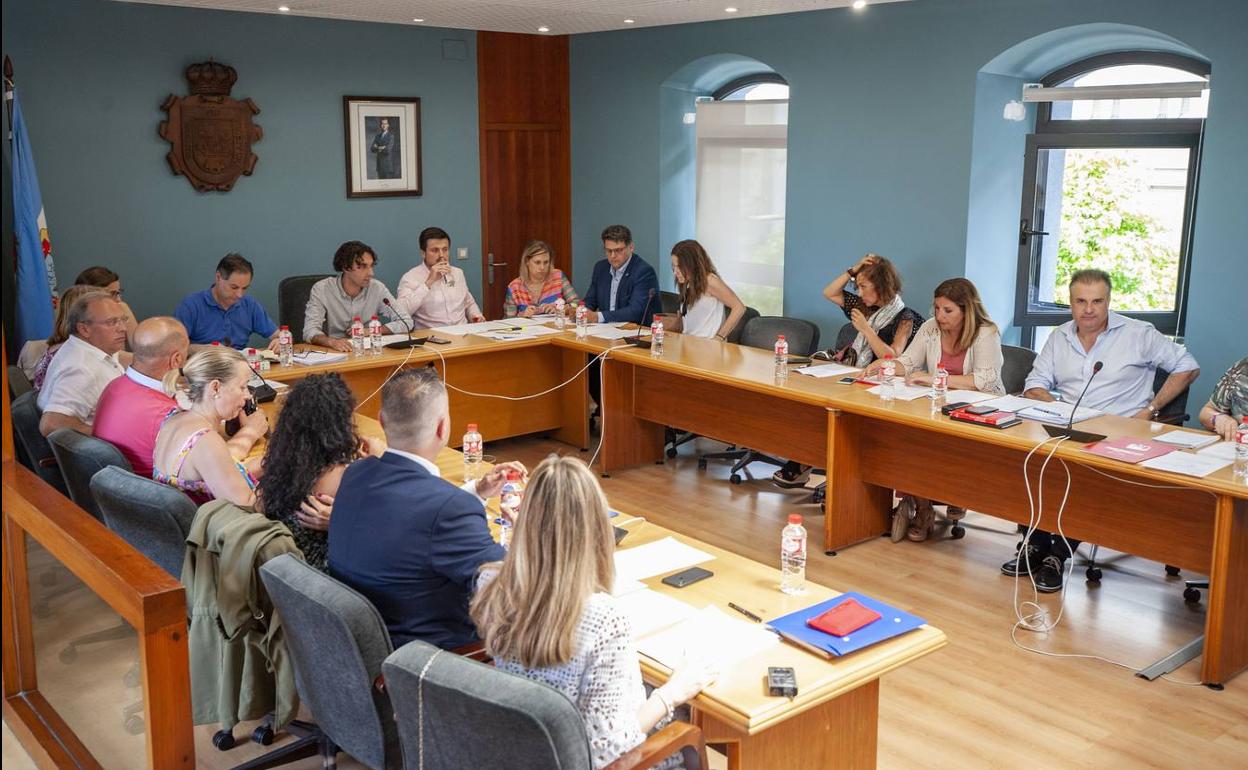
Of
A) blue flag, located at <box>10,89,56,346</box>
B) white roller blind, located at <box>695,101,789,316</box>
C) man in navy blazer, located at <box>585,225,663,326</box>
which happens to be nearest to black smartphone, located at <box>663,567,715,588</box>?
man in navy blazer, located at <box>585,225,663,326</box>

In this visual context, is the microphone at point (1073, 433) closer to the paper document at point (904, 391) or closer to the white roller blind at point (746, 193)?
the paper document at point (904, 391)

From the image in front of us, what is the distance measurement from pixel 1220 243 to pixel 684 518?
284cm

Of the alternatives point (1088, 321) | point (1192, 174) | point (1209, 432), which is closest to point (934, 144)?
point (1192, 174)

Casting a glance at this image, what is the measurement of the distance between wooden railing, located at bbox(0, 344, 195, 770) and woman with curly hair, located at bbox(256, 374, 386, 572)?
48 centimetres

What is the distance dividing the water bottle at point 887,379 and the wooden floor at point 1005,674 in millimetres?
728

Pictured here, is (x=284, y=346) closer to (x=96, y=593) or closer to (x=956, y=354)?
(x=96, y=593)

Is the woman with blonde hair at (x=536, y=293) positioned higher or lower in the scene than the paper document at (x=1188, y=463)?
higher

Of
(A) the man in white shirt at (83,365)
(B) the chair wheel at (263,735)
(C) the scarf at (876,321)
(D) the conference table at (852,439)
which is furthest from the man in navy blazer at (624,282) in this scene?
(B) the chair wheel at (263,735)

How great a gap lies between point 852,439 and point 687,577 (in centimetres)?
216

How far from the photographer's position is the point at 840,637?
2607mm

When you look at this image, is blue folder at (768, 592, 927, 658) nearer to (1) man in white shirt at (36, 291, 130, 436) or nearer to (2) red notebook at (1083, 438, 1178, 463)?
(2) red notebook at (1083, 438, 1178, 463)

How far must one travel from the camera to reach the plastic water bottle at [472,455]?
3865mm

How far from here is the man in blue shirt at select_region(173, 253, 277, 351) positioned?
5.79 metres

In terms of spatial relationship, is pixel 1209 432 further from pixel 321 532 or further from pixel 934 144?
pixel 321 532
